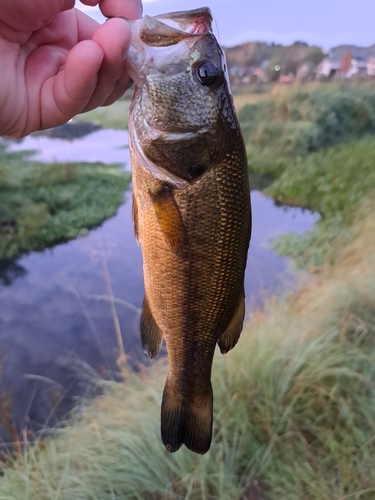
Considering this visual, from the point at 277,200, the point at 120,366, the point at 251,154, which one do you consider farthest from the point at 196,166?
the point at 251,154

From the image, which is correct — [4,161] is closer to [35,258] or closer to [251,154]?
[35,258]

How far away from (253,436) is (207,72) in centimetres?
157

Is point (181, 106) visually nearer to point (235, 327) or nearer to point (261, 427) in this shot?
point (235, 327)

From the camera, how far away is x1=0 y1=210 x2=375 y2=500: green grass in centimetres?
161

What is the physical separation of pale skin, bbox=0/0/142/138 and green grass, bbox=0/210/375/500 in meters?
1.40

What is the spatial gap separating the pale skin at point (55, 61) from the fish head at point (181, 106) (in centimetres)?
7

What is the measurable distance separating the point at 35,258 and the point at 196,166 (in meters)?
3.07

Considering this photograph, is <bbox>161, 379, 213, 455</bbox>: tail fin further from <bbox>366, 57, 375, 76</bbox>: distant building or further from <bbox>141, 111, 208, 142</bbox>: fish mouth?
<bbox>366, 57, 375, 76</bbox>: distant building

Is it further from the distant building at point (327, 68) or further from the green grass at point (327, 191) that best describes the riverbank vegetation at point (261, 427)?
the distant building at point (327, 68)

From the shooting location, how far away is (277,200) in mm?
4090

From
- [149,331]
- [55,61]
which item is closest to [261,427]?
[149,331]

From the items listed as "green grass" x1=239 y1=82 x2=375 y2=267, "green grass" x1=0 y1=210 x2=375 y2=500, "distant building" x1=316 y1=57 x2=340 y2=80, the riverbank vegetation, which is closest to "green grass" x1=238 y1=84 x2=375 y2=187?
"green grass" x1=239 y1=82 x2=375 y2=267

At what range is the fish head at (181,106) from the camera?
72 cm

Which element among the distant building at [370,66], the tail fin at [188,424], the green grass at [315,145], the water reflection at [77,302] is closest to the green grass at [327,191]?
the green grass at [315,145]
